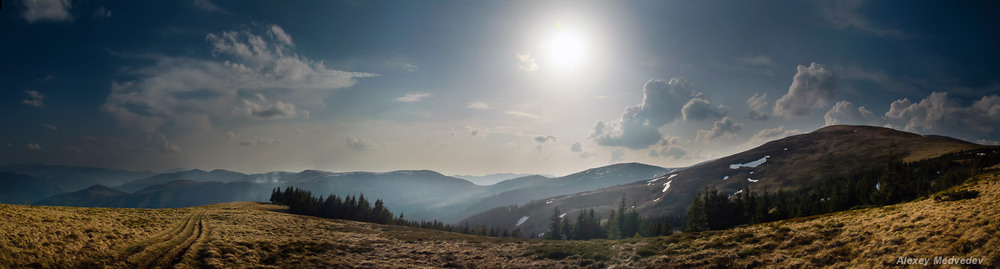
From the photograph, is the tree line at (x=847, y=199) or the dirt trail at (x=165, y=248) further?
the tree line at (x=847, y=199)

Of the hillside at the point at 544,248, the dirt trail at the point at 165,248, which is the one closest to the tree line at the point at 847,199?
the hillside at the point at 544,248

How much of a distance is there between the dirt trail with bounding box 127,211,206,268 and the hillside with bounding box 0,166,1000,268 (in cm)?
8

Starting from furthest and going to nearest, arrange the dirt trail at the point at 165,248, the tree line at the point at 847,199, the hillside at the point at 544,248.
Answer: the tree line at the point at 847,199, the dirt trail at the point at 165,248, the hillside at the point at 544,248

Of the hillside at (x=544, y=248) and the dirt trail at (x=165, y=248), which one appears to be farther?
the dirt trail at (x=165, y=248)

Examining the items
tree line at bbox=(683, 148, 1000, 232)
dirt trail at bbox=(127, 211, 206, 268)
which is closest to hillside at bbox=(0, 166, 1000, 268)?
dirt trail at bbox=(127, 211, 206, 268)

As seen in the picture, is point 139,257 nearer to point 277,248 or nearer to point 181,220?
point 277,248

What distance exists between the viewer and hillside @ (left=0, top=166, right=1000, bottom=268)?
1989cm

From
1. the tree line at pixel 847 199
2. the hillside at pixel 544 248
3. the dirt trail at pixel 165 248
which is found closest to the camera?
the hillside at pixel 544 248

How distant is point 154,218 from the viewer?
4191 centimetres

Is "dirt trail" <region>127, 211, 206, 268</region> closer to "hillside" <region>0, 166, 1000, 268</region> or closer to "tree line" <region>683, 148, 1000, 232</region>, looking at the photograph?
"hillside" <region>0, 166, 1000, 268</region>

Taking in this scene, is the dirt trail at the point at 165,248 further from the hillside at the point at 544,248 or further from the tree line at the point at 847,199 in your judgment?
the tree line at the point at 847,199

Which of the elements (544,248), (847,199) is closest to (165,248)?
(544,248)

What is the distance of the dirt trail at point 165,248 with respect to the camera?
76.9ft

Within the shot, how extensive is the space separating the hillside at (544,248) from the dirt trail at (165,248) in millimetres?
78
